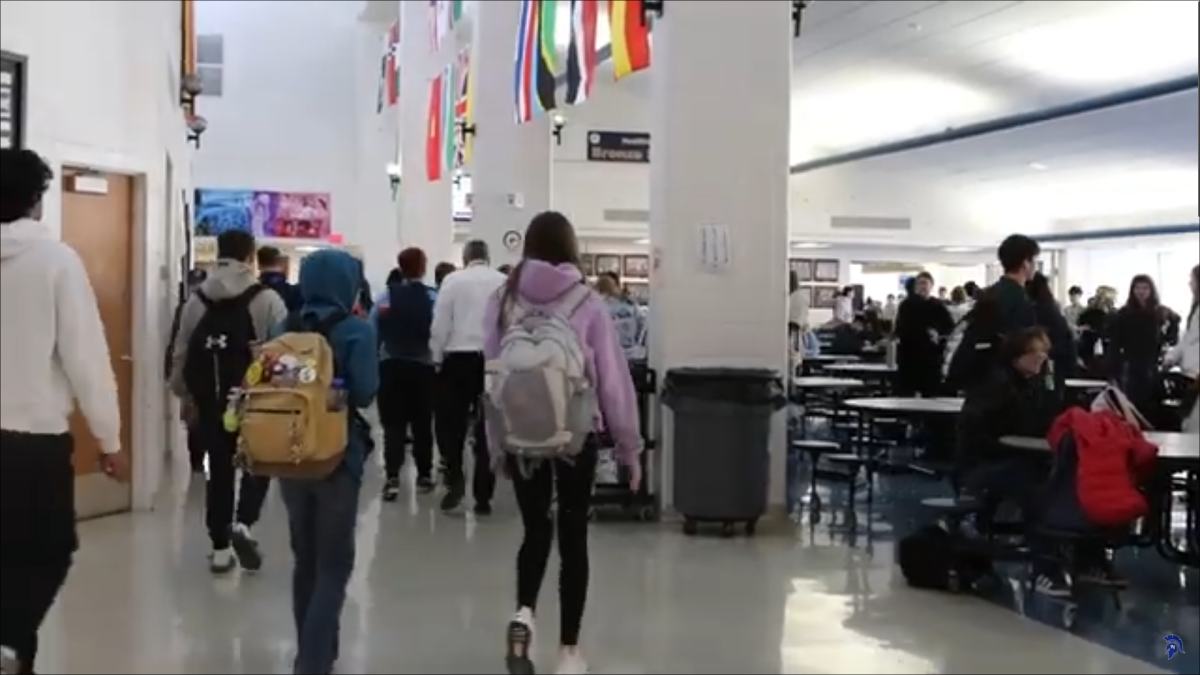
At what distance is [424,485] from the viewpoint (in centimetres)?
948

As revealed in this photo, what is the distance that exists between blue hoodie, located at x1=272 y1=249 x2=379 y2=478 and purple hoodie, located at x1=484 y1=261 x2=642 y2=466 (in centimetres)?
59

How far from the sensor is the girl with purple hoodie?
14.6 ft

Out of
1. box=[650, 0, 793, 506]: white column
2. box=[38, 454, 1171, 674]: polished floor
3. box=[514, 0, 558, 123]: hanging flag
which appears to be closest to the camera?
box=[38, 454, 1171, 674]: polished floor

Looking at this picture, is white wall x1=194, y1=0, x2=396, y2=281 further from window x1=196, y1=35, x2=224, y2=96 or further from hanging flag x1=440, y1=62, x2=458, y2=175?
hanging flag x1=440, y1=62, x2=458, y2=175

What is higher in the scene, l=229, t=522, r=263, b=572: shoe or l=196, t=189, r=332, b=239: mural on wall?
l=196, t=189, r=332, b=239: mural on wall

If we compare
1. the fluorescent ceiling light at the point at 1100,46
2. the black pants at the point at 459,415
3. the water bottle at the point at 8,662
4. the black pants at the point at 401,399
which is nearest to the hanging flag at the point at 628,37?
the black pants at the point at 459,415

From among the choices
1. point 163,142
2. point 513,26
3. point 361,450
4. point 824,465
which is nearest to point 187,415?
point 361,450

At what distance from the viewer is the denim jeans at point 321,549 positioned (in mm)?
4094

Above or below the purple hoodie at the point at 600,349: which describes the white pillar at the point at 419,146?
above

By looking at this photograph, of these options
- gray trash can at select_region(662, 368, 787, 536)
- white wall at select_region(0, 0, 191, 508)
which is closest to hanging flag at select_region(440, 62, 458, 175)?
white wall at select_region(0, 0, 191, 508)

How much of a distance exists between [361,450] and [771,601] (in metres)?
2.44

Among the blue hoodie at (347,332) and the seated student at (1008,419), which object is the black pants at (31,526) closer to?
the blue hoodie at (347,332)

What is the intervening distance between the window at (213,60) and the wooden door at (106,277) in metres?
19.6

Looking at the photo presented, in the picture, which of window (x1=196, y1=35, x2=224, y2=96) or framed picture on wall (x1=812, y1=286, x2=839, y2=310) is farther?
framed picture on wall (x1=812, y1=286, x2=839, y2=310)
